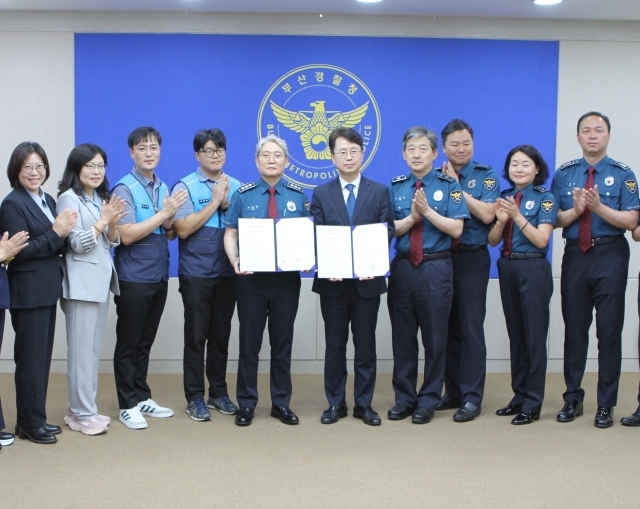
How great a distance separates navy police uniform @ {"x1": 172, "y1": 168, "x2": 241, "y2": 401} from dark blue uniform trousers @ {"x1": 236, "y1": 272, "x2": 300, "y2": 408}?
19cm

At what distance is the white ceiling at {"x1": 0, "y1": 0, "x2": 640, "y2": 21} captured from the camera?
5.35 meters

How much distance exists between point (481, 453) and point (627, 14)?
3.65 meters

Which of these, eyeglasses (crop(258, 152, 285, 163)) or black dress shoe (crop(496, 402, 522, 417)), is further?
black dress shoe (crop(496, 402, 522, 417))

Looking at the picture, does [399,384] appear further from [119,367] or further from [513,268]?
[119,367]

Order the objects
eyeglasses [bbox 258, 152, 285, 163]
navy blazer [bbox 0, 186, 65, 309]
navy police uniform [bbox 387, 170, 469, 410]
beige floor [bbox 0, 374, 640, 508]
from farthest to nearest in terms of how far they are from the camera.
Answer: navy police uniform [bbox 387, 170, 469, 410] → eyeglasses [bbox 258, 152, 285, 163] → navy blazer [bbox 0, 186, 65, 309] → beige floor [bbox 0, 374, 640, 508]

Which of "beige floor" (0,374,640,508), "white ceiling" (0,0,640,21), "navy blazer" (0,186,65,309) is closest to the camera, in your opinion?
"beige floor" (0,374,640,508)

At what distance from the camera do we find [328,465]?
3680mm

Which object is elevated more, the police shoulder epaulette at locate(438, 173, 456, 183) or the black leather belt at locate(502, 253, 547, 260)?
the police shoulder epaulette at locate(438, 173, 456, 183)

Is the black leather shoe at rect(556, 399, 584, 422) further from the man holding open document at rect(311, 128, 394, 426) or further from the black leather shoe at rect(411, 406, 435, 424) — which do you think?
the man holding open document at rect(311, 128, 394, 426)

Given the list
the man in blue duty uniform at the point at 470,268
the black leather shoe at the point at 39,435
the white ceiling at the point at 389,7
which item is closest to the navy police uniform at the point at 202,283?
the black leather shoe at the point at 39,435

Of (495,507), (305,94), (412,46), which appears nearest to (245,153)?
(305,94)

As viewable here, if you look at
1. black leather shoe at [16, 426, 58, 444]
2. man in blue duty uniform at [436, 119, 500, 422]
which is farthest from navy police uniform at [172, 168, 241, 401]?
man in blue duty uniform at [436, 119, 500, 422]

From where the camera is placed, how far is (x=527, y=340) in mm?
4500

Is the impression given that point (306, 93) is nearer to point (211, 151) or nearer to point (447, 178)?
point (211, 151)
